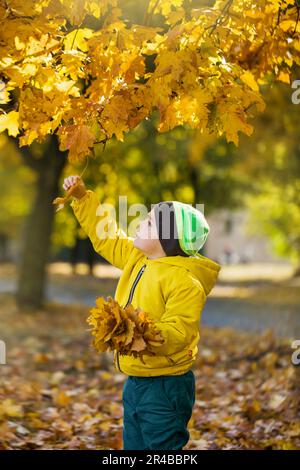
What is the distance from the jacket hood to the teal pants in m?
0.50

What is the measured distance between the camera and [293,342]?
9688mm

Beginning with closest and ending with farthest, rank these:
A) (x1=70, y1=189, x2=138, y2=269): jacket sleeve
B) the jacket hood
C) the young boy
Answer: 1. the young boy
2. the jacket hood
3. (x1=70, y1=189, x2=138, y2=269): jacket sleeve

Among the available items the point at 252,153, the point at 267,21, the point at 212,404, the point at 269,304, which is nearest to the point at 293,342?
the point at 212,404

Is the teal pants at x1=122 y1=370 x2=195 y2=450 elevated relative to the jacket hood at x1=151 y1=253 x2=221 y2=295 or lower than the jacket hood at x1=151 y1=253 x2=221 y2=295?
lower

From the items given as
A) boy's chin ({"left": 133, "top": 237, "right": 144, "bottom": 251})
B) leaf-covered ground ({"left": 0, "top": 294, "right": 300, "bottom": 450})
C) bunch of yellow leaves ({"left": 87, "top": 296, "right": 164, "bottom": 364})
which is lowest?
leaf-covered ground ({"left": 0, "top": 294, "right": 300, "bottom": 450})

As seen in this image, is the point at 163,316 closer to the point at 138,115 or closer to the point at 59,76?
the point at 138,115

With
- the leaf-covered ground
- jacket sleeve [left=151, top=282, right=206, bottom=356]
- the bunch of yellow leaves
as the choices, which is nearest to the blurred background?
the leaf-covered ground

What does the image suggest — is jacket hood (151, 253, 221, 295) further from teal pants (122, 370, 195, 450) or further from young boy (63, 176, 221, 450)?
teal pants (122, 370, 195, 450)

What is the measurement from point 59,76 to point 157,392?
1825 mm

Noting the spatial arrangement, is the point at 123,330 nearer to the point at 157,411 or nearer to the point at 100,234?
the point at 157,411

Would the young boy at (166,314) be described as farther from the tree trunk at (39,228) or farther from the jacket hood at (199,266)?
the tree trunk at (39,228)

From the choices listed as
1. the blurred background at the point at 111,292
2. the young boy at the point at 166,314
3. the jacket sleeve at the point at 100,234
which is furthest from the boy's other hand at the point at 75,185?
the blurred background at the point at 111,292

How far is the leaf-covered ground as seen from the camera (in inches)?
217

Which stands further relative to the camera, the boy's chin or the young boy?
the boy's chin
